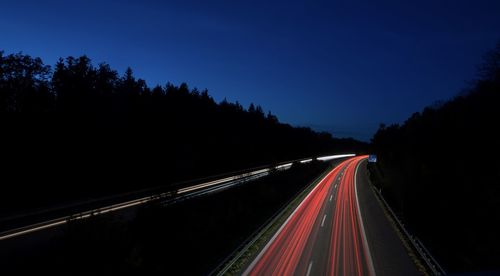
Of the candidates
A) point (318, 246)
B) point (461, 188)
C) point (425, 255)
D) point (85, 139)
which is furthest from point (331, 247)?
point (85, 139)

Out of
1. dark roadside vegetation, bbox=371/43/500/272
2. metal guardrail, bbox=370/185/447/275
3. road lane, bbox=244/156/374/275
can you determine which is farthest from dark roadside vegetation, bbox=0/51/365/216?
dark roadside vegetation, bbox=371/43/500/272

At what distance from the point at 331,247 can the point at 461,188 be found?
18.1 metres

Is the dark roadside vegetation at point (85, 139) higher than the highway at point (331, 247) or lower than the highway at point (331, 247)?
higher

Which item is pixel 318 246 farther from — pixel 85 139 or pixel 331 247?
pixel 85 139

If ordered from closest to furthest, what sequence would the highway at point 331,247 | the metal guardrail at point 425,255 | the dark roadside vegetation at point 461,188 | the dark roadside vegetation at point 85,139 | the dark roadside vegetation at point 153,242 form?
the dark roadside vegetation at point 153,242, the metal guardrail at point 425,255, the highway at point 331,247, the dark roadside vegetation at point 461,188, the dark roadside vegetation at point 85,139

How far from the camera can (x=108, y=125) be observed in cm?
4722

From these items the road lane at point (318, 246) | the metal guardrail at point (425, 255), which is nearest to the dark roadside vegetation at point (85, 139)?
the road lane at point (318, 246)

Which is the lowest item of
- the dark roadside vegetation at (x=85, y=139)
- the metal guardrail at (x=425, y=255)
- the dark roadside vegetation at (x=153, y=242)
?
the metal guardrail at (x=425, y=255)

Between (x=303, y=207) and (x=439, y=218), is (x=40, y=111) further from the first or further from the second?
(x=439, y=218)

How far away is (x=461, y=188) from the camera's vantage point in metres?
31.3

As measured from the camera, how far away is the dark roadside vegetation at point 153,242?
14586mm

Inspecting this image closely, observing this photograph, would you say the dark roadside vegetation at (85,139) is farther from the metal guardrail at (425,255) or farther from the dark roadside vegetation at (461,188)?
the dark roadside vegetation at (461,188)

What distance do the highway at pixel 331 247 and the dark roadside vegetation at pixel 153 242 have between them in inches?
101

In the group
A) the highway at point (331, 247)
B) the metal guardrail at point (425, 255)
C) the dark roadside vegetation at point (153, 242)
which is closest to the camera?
the dark roadside vegetation at point (153, 242)
